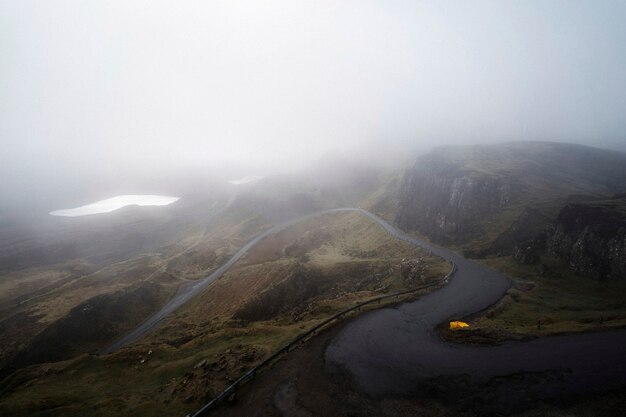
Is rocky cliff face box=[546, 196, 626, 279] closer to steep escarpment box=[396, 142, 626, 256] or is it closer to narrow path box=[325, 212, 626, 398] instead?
steep escarpment box=[396, 142, 626, 256]

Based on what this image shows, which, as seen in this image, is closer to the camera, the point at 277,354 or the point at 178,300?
the point at 277,354

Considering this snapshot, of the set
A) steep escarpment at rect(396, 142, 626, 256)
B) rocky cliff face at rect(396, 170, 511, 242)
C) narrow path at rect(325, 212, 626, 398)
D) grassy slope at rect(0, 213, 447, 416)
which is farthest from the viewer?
rocky cliff face at rect(396, 170, 511, 242)

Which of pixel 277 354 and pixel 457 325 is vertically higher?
pixel 277 354

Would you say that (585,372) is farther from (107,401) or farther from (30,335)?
(30,335)

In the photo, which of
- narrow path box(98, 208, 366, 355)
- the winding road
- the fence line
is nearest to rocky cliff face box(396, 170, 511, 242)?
the fence line

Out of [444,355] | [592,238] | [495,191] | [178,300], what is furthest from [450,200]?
[178,300]

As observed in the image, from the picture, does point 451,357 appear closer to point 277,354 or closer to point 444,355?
point 444,355

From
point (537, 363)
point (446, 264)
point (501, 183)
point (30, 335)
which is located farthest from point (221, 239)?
point (537, 363)
